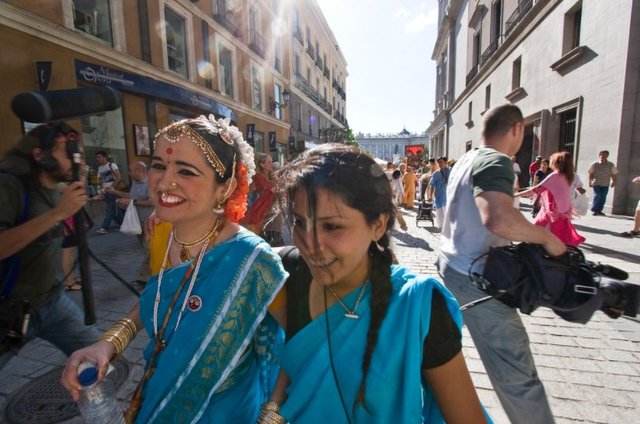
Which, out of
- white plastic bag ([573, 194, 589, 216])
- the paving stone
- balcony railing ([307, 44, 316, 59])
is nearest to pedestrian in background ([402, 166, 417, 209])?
white plastic bag ([573, 194, 589, 216])

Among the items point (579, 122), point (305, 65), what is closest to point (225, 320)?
point (579, 122)

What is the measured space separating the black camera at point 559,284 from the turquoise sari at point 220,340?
117cm

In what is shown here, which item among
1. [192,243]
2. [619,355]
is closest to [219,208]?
[192,243]

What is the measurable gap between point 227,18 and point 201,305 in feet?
60.0

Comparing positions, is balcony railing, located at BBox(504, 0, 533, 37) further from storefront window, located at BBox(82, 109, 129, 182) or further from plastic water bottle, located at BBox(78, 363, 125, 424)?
plastic water bottle, located at BBox(78, 363, 125, 424)

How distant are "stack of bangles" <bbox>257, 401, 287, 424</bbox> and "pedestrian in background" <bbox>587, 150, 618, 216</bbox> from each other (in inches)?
438

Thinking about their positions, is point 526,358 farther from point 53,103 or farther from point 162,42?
point 162,42

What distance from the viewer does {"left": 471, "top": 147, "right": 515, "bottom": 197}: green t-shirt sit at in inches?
72.2

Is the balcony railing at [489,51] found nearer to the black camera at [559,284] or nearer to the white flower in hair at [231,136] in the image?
the black camera at [559,284]

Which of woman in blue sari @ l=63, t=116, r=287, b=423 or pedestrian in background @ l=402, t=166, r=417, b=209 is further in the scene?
pedestrian in background @ l=402, t=166, r=417, b=209

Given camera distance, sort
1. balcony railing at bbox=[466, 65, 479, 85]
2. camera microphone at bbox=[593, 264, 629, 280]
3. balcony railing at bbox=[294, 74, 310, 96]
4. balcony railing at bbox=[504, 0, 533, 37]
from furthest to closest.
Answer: balcony railing at bbox=[294, 74, 310, 96] → balcony railing at bbox=[466, 65, 479, 85] → balcony railing at bbox=[504, 0, 533, 37] → camera microphone at bbox=[593, 264, 629, 280]

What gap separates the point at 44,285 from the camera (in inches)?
78.8

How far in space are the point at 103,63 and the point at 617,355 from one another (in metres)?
12.4

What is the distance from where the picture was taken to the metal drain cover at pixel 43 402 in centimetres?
229
